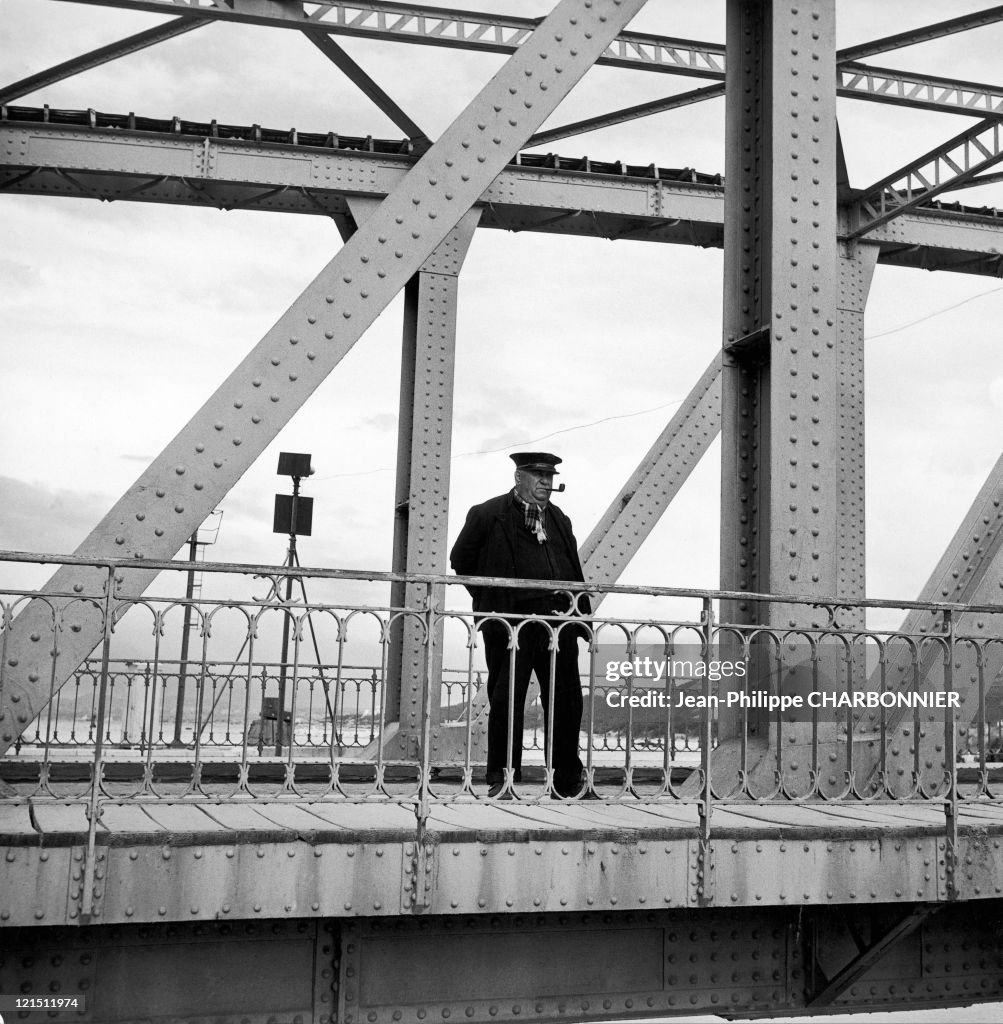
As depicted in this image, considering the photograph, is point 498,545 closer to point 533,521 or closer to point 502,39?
point 533,521

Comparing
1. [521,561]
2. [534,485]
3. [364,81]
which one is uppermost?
[364,81]

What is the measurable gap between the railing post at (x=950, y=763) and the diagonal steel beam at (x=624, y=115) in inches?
310

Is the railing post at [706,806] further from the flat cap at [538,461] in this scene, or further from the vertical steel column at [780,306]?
the flat cap at [538,461]

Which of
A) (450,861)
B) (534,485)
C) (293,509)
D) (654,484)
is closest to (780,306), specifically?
(534,485)

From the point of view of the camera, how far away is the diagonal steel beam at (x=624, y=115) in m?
12.4

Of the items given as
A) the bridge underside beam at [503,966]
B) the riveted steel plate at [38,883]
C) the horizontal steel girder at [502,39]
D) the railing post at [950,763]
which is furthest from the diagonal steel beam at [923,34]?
the riveted steel plate at [38,883]

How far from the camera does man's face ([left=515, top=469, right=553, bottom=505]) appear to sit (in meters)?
7.23

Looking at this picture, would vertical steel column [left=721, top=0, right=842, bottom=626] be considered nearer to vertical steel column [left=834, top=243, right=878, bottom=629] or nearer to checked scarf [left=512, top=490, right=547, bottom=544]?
checked scarf [left=512, top=490, right=547, bottom=544]

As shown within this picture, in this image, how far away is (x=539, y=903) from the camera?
499 centimetres

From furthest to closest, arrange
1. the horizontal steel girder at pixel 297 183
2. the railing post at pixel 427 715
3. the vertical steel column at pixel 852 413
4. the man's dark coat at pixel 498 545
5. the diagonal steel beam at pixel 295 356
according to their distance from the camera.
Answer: the vertical steel column at pixel 852 413
the horizontal steel girder at pixel 297 183
the man's dark coat at pixel 498 545
the diagonal steel beam at pixel 295 356
the railing post at pixel 427 715

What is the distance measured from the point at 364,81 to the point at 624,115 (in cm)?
287

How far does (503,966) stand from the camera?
5215 mm

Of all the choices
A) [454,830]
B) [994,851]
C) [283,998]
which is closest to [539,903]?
[454,830]

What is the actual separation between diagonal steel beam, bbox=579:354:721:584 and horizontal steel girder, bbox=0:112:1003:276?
5.80ft
